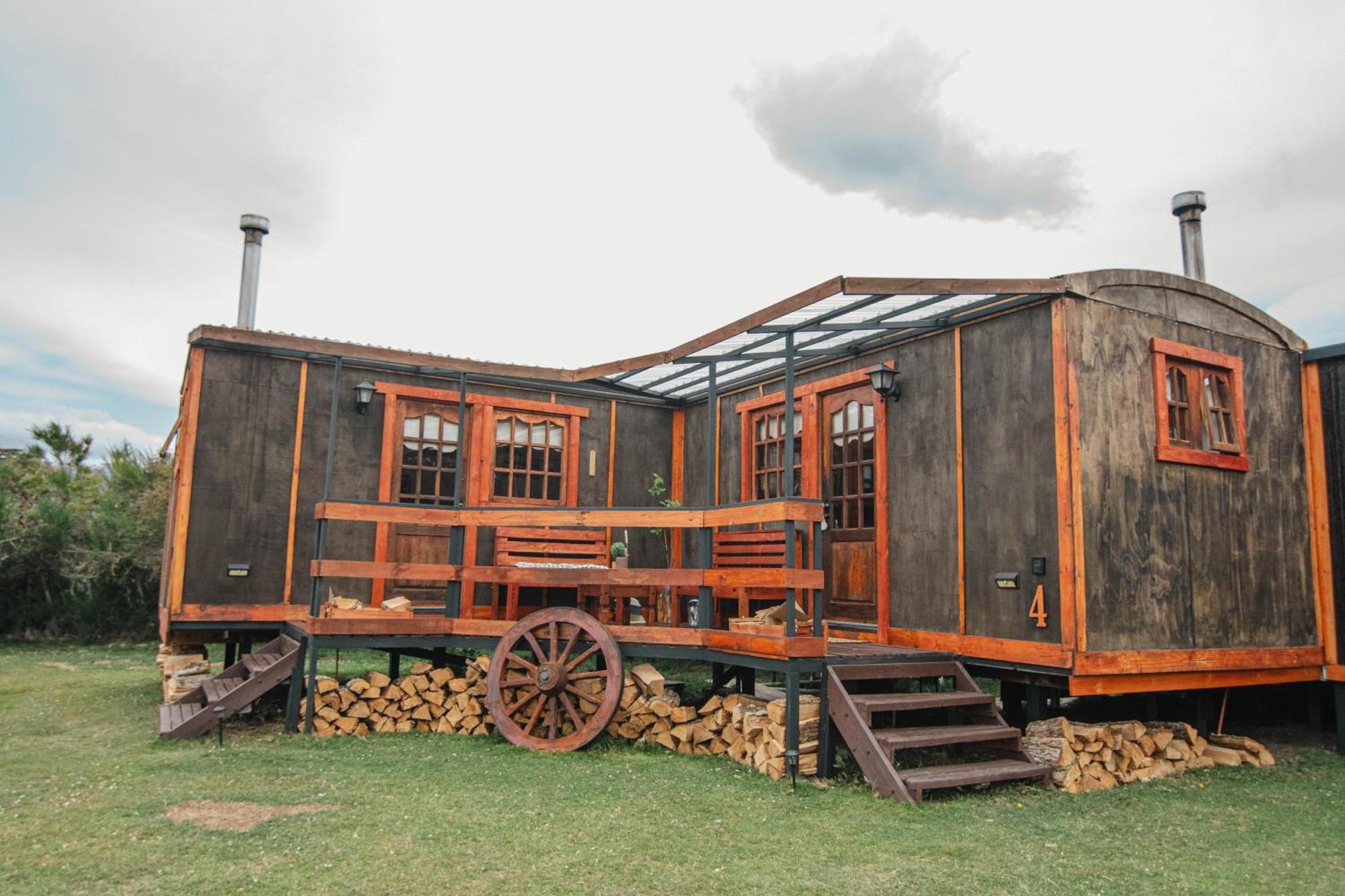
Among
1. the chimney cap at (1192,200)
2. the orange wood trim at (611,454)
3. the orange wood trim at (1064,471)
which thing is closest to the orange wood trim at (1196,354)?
the orange wood trim at (1064,471)

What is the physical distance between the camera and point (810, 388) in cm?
823

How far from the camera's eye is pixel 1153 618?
5.92 m

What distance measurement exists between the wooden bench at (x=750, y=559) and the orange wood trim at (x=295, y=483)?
4.01 metres

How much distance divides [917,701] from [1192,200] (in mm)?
5519

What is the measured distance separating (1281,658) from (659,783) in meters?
4.96

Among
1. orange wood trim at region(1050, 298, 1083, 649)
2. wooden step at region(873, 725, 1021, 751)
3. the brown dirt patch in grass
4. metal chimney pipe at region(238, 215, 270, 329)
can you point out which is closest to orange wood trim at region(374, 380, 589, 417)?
metal chimney pipe at region(238, 215, 270, 329)

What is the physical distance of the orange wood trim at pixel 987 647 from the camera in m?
5.64

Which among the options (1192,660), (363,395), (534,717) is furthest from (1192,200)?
(363,395)

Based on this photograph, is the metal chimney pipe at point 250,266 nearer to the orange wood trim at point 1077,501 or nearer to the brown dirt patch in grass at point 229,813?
the brown dirt patch in grass at point 229,813

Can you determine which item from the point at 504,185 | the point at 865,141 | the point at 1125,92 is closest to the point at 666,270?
the point at 504,185

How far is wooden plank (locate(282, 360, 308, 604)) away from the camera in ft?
26.9

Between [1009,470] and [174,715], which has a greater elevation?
[1009,470]

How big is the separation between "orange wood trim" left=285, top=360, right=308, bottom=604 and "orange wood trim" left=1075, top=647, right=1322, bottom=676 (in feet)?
22.1

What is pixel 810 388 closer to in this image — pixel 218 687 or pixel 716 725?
pixel 716 725
